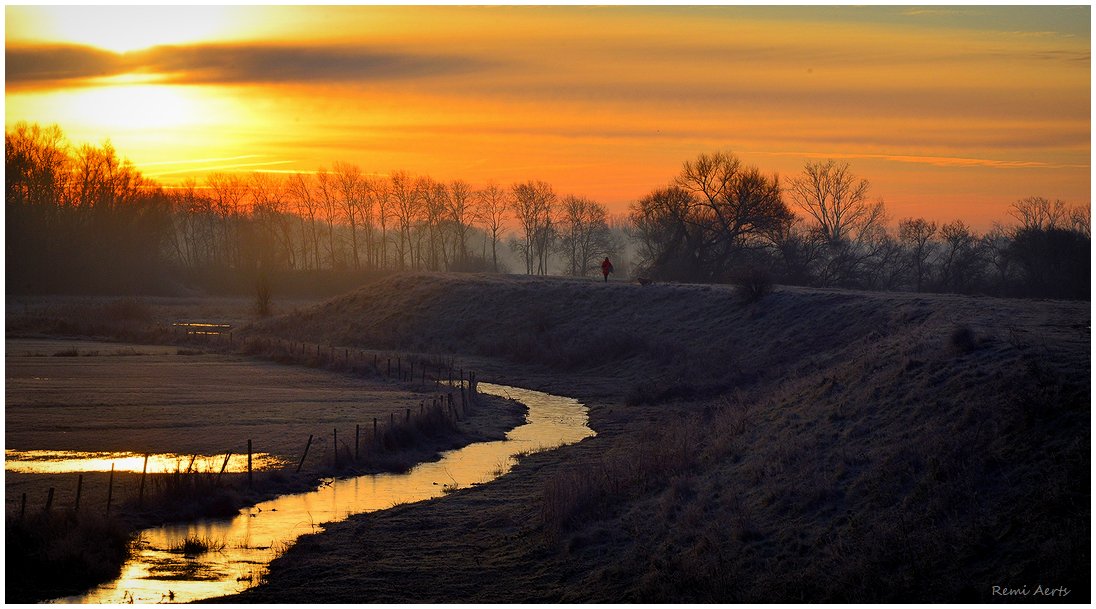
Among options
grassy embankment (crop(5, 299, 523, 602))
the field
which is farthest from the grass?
the field

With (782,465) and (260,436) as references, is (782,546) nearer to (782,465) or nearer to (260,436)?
(782,465)

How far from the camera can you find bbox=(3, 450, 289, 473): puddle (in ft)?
95.2

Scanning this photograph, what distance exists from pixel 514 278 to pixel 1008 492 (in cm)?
7226

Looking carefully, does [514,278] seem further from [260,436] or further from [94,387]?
[260,436]

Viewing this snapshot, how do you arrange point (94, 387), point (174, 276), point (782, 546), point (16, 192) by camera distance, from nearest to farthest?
point (782, 546) < point (94, 387) < point (16, 192) < point (174, 276)

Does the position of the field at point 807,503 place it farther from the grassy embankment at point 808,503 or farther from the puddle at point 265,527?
the puddle at point 265,527

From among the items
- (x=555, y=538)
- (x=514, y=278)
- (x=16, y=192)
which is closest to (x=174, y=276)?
(x=16, y=192)

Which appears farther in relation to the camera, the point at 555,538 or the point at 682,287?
the point at 682,287

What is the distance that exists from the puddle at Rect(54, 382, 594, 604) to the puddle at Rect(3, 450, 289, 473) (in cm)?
321

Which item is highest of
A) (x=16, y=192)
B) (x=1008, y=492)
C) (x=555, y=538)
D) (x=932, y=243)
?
(x=16, y=192)

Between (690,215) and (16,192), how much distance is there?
85.0 metres

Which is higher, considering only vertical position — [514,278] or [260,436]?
[514,278]

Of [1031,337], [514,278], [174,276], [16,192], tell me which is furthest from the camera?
[174,276]

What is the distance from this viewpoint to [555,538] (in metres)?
22.6
